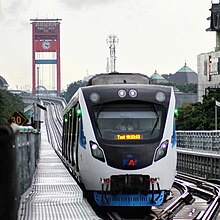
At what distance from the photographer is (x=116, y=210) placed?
16.0 meters

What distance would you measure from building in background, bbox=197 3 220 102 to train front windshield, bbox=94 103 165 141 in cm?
7863

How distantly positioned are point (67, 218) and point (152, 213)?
23.2ft

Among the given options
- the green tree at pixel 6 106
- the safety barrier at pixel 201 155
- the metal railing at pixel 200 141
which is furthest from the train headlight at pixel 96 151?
the green tree at pixel 6 106

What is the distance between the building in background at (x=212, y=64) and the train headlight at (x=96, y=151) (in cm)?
7935

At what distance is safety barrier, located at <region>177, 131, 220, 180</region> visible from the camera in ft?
99.3

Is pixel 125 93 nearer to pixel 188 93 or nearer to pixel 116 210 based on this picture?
pixel 116 210

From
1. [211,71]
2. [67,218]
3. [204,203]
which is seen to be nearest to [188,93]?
[211,71]

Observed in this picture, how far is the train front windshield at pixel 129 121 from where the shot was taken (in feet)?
48.6

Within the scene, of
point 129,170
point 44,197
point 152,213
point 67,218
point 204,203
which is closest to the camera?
point 67,218

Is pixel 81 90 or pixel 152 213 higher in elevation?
pixel 81 90

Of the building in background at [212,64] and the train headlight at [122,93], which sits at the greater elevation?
the building in background at [212,64]

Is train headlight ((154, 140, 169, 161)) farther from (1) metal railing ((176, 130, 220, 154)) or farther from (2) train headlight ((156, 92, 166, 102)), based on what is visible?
(1) metal railing ((176, 130, 220, 154))

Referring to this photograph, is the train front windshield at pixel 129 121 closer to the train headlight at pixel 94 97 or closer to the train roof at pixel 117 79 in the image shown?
the train headlight at pixel 94 97

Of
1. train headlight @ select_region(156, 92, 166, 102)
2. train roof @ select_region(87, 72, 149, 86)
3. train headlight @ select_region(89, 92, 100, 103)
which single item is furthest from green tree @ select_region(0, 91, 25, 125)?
train headlight @ select_region(156, 92, 166, 102)
